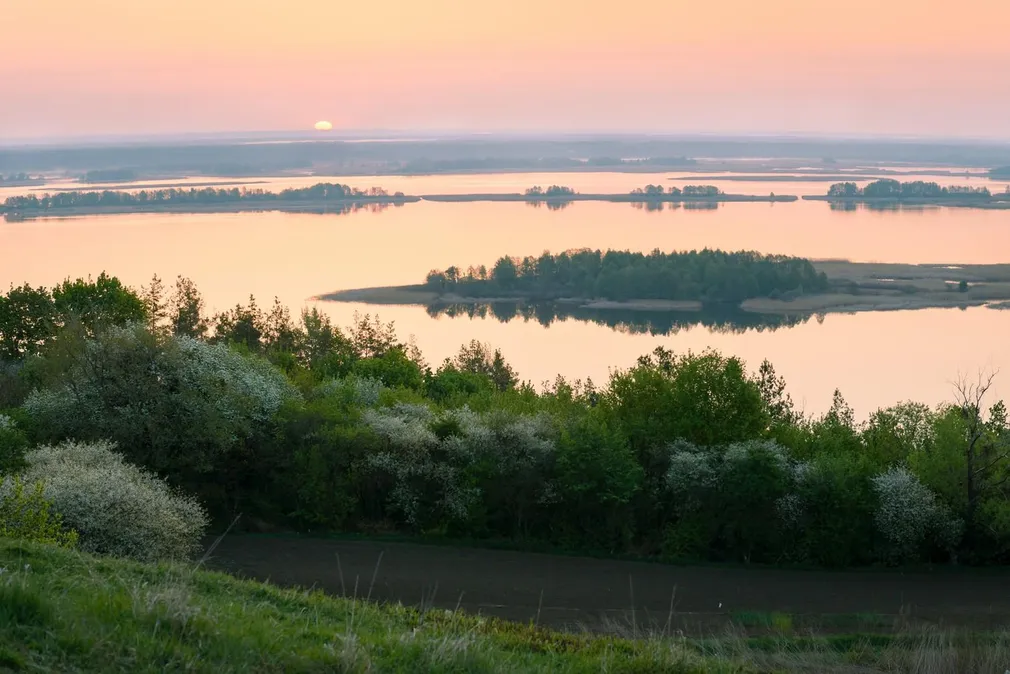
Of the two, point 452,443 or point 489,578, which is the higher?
point 452,443

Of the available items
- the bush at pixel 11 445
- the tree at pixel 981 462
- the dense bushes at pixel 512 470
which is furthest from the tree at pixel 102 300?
the tree at pixel 981 462

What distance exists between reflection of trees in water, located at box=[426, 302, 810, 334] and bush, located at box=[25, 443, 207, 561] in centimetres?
3485

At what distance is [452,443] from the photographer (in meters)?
19.3

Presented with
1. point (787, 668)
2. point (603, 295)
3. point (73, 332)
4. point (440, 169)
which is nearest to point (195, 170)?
point (440, 169)

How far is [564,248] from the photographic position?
232 feet

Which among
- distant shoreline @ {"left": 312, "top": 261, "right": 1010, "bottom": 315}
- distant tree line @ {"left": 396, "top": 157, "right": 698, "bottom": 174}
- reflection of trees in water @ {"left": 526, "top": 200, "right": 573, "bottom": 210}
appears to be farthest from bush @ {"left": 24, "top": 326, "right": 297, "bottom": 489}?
distant tree line @ {"left": 396, "top": 157, "right": 698, "bottom": 174}

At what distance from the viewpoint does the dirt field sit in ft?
48.6

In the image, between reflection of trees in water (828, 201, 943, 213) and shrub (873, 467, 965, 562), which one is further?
reflection of trees in water (828, 201, 943, 213)

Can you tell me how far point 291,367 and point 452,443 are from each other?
34.7 ft

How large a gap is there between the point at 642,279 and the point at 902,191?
6472 centimetres

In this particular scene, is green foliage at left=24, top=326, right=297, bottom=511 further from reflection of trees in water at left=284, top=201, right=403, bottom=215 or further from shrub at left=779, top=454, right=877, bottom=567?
reflection of trees in water at left=284, top=201, right=403, bottom=215

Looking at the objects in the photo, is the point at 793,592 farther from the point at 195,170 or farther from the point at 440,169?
the point at 440,169

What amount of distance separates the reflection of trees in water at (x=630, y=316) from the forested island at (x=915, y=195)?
60636 mm

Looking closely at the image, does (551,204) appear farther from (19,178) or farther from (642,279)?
(19,178)
